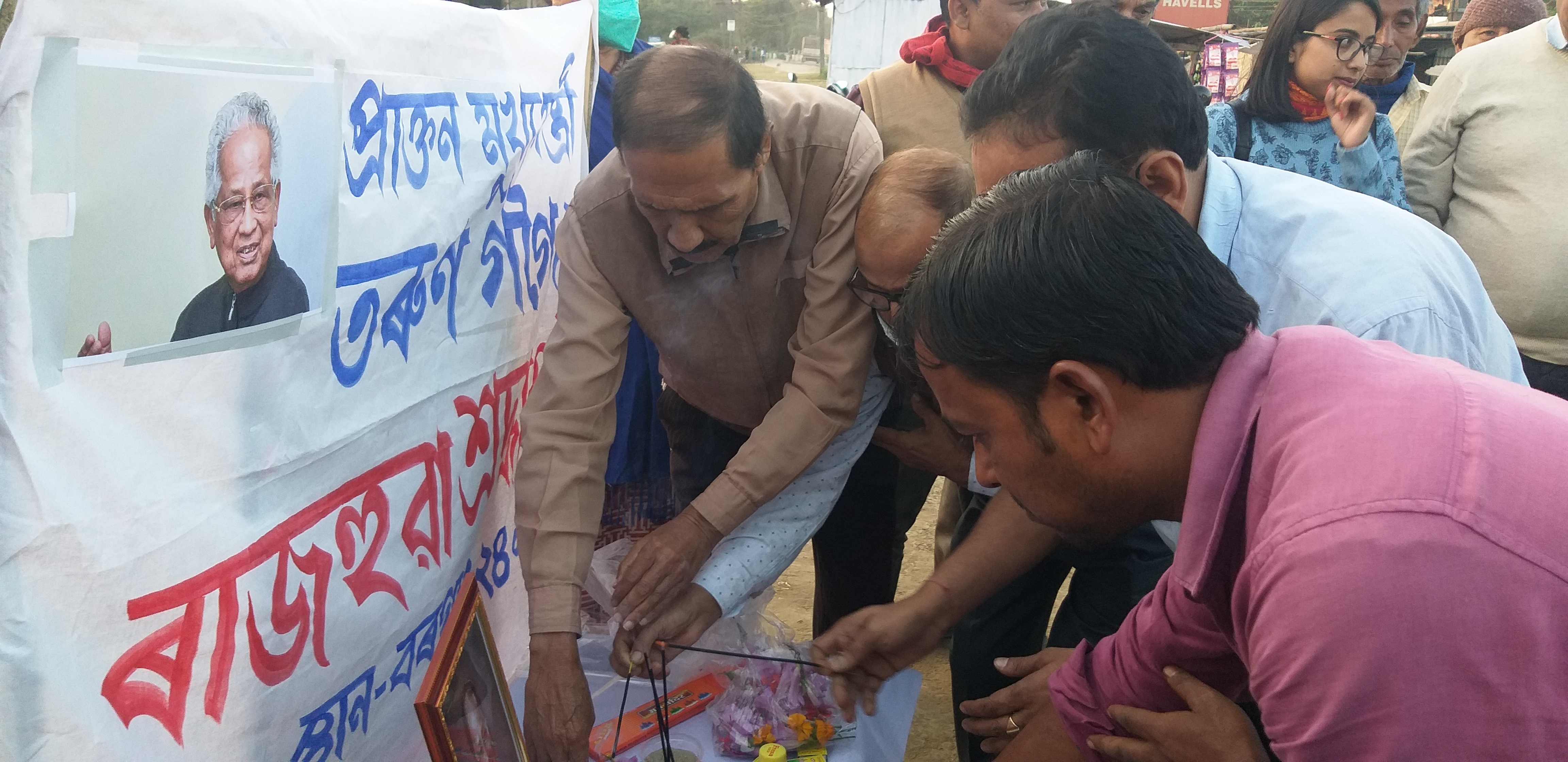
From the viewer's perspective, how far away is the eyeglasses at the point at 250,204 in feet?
4.27

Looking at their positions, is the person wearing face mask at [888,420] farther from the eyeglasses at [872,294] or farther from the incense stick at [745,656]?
the incense stick at [745,656]

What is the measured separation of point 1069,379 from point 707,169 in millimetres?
956

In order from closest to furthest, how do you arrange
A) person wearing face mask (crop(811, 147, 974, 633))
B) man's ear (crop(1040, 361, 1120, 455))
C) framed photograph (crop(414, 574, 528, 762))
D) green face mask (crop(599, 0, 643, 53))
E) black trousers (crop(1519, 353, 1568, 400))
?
man's ear (crop(1040, 361, 1120, 455)) → framed photograph (crop(414, 574, 528, 762)) → person wearing face mask (crop(811, 147, 974, 633)) → black trousers (crop(1519, 353, 1568, 400)) → green face mask (crop(599, 0, 643, 53))

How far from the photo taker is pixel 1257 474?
968 mm

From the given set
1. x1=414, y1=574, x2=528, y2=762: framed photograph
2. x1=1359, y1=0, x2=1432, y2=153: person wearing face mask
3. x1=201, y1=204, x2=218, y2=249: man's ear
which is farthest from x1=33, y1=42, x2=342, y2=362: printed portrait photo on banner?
x1=1359, y1=0, x2=1432, y2=153: person wearing face mask

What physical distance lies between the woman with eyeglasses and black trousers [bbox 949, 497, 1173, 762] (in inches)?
45.3

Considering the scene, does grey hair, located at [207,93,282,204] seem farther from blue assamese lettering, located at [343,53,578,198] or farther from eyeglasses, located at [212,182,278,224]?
blue assamese lettering, located at [343,53,578,198]

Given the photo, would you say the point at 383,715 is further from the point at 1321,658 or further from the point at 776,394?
the point at 1321,658

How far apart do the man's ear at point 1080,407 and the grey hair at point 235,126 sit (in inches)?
41.5

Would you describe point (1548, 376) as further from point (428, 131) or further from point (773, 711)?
point (428, 131)

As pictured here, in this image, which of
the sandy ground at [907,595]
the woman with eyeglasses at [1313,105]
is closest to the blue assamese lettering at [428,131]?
the sandy ground at [907,595]

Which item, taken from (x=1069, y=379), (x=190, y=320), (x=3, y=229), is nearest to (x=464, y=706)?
(x=190, y=320)

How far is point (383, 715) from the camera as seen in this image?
1750 millimetres

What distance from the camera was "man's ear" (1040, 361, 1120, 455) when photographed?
3.41 ft
